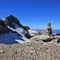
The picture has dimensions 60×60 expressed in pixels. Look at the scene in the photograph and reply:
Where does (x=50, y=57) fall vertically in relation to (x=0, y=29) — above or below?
below

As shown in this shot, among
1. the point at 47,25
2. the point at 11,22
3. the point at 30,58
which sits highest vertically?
the point at 11,22

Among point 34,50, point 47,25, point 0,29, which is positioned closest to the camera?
point 34,50

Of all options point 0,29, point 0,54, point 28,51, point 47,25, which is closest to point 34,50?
point 28,51

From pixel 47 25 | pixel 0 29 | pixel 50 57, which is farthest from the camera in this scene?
pixel 0 29

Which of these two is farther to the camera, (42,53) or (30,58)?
(42,53)

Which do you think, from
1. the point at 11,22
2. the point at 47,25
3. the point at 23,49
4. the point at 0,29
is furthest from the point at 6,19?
the point at 23,49

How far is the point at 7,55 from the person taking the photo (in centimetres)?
1541

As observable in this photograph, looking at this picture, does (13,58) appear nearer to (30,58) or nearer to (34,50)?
(30,58)

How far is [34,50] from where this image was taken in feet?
56.9

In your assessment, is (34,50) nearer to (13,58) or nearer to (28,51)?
(28,51)

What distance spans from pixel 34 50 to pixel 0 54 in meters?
3.42

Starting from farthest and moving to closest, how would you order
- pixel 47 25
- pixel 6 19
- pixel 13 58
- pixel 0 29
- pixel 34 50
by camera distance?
pixel 6 19 → pixel 0 29 → pixel 47 25 → pixel 34 50 → pixel 13 58

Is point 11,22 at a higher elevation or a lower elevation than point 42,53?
higher

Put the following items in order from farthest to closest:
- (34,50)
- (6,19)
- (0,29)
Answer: (6,19) < (0,29) < (34,50)
